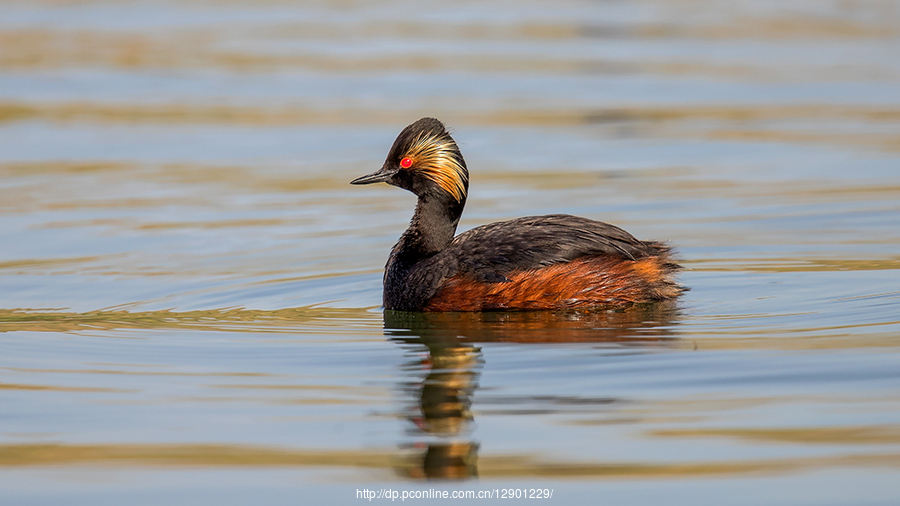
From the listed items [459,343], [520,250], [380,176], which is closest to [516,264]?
[520,250]

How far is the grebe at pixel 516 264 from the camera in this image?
8.27 m

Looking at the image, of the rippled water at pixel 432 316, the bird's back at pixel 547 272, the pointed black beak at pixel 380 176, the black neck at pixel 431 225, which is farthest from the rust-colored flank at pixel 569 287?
the pointed black beak at pixel 380 176

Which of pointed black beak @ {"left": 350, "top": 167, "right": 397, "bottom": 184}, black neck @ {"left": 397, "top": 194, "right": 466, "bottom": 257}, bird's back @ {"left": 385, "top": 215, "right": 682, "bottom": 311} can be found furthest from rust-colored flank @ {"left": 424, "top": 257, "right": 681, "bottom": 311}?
pointed black beak @ {"left": 350, "top": 167, "right": 397, "bottom": 184}

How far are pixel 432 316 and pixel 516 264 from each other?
26.3 inches

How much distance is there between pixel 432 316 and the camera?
8469 mm

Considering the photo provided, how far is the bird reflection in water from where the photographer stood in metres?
5.51

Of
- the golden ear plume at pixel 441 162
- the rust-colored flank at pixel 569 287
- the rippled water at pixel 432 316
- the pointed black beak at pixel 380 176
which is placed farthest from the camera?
the pointed black beak at pixel 380 176

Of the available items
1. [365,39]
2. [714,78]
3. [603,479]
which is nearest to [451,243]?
[603,479]

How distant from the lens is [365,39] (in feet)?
80.9

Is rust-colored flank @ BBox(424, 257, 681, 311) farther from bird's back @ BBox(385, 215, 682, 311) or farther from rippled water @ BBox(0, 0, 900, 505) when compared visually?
rippled water @ BBox(0, 0, 900, 505)

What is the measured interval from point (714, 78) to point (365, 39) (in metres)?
7.68

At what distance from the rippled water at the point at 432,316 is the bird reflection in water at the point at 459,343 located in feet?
0.08

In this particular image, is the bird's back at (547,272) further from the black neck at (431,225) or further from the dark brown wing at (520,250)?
the black neck at (431,225)

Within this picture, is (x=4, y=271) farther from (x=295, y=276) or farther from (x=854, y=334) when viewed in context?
(x=854, y=334)
